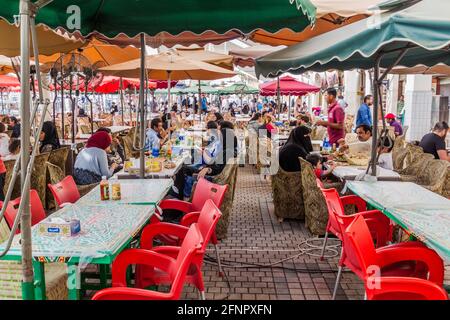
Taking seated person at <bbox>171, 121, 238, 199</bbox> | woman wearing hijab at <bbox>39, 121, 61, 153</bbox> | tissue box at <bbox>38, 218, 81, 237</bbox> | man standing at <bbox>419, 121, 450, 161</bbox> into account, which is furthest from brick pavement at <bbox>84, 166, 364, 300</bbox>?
woman wearing hijab at <bbox>39, 121, 61, 153</bbox>

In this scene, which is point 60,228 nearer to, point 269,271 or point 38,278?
point 38,278

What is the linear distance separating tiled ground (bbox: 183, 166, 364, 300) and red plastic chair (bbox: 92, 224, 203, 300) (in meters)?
1.18

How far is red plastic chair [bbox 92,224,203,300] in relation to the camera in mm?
2406

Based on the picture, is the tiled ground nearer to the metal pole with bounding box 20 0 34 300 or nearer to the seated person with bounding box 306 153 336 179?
the seated person with bounding box 306 153 336 179

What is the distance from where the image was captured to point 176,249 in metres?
3.40

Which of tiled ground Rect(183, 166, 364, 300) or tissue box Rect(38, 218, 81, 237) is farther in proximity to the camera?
tiled ground Rect(183, 166, 364, 300)

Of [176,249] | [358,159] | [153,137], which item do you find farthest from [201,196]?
[153,137]

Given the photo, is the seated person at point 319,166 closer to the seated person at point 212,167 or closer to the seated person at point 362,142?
the seated person at point 362,142

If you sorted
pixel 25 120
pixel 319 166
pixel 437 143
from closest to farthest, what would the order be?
pixel 25 120, pixel 319 166, pixel 437 143

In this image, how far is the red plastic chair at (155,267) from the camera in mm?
2406

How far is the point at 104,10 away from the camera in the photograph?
382 centimetres

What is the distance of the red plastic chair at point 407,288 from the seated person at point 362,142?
450cm

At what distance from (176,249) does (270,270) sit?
5.54ft
